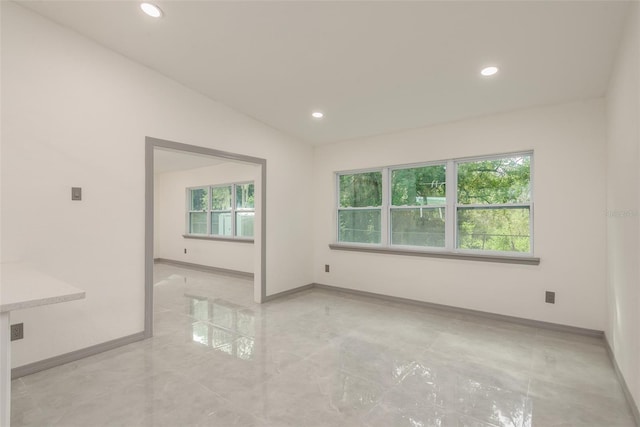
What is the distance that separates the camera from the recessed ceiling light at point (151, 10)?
2441 mm

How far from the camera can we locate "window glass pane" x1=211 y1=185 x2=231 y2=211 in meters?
6.99

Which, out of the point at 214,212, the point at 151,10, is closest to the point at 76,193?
the point at 151,10

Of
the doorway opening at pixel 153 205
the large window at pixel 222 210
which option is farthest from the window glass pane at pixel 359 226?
the large window at pixel 222 210

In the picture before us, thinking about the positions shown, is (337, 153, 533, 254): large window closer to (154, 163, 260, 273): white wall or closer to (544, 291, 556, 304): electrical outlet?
(544, 291, 556, 304): electrical outlet

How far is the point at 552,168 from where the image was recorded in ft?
11.5

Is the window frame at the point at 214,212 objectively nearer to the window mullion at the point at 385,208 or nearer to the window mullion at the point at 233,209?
the window mullion at the point at 233,209

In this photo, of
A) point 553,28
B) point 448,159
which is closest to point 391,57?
point 553,28

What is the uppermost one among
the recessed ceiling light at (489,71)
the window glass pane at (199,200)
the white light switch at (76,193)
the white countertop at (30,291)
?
the recessed ceiling light at (489,71)

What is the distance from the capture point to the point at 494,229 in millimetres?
3973

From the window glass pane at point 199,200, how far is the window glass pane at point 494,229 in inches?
218

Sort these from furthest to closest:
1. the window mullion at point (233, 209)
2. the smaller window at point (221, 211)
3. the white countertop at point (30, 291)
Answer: the smaller window at point (221, 211) → the window mullion at point (233, 209) → the white countertop at point (30, 291)

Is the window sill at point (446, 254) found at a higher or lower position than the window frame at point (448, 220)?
lower

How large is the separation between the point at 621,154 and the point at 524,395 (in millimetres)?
1948

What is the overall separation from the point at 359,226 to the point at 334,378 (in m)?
2.99
